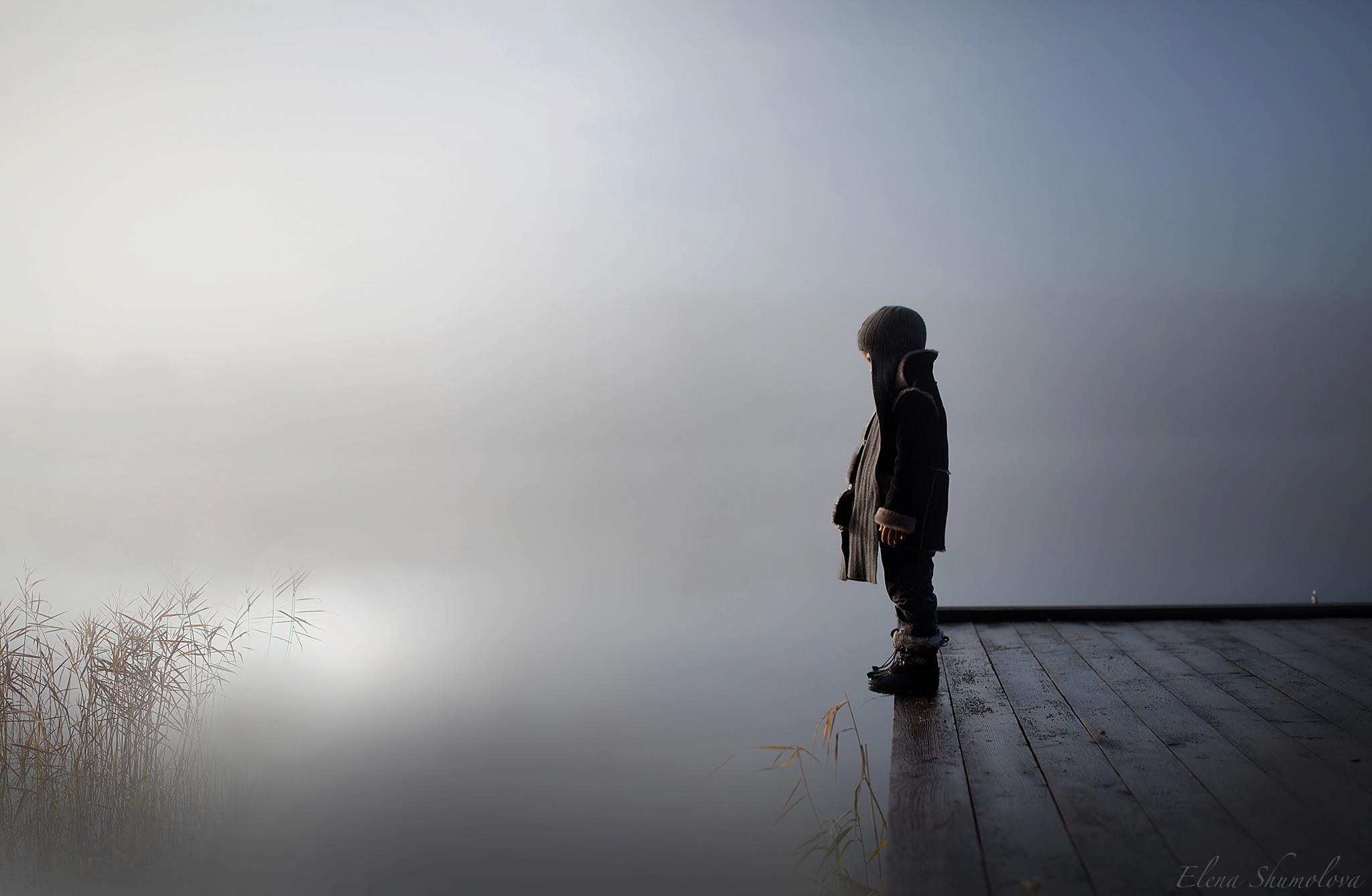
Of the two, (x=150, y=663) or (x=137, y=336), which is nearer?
(x=150, y=663)

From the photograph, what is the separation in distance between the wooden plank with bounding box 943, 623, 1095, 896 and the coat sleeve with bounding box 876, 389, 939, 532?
623mm

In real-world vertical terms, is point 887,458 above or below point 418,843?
Result: above

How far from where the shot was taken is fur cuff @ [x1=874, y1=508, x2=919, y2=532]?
2785 mm

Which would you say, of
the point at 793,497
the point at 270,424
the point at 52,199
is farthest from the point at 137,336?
the point at 793,497

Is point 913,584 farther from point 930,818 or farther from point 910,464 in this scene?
point 930,818

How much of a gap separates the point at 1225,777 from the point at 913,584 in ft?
3.47

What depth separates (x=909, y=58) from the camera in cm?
1438

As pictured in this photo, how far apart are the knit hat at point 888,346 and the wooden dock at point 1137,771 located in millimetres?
993

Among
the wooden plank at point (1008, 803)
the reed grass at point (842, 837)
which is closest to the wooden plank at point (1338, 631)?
the wooden plank at point (1008, 803)

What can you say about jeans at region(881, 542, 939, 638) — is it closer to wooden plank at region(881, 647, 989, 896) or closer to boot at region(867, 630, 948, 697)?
boot at region(867, 630, 948, 697)

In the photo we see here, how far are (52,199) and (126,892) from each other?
18374 millimetres

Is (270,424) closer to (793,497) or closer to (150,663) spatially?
(793,497)

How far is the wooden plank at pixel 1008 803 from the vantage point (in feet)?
5.47

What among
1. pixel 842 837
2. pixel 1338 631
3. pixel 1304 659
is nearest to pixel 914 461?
pixel 842 837
